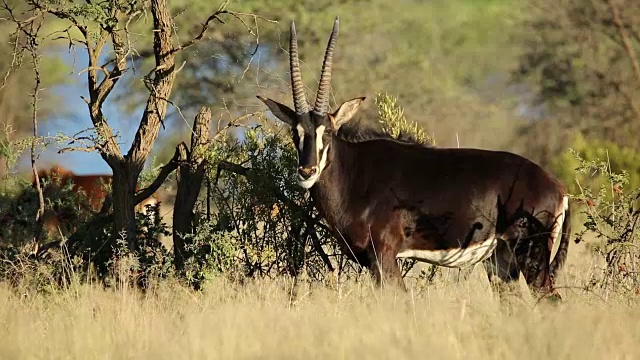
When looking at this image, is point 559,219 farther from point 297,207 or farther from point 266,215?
point 266,215

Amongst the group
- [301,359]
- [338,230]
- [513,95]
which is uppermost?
[513,95]

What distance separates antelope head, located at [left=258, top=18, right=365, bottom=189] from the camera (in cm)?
872

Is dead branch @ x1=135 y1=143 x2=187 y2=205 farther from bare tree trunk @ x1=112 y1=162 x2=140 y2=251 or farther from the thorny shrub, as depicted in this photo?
the thorny shrub

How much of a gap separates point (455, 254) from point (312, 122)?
5.43ft

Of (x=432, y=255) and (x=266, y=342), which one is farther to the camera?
(x=432, y=255)

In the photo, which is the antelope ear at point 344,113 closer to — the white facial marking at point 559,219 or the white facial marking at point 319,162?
the white facial marking at point 319,162

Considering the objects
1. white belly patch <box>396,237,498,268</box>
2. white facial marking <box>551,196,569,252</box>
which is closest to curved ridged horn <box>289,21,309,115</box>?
white belly patch <box>396,237,498,268</box>

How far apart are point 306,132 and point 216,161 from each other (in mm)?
1634

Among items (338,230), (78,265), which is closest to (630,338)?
(338,230)

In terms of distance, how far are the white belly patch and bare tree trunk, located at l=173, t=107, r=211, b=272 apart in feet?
8.27

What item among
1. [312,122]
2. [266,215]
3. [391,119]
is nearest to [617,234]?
[391,119]

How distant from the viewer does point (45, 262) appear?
10.6 meters

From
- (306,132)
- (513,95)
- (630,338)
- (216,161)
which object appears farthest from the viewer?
(513,95)

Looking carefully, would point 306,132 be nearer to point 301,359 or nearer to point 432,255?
point 432,255
